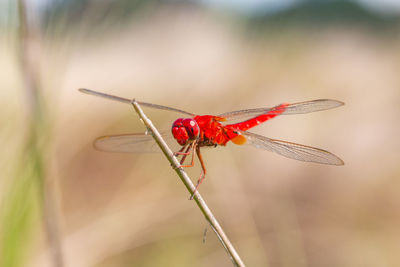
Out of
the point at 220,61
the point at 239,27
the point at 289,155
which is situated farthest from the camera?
the point at 220,61

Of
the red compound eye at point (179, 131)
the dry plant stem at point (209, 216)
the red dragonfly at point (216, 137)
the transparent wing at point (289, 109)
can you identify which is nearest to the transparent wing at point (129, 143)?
the red dragonfly at point (216, 137)

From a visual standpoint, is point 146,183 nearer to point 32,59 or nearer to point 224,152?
point 224,152

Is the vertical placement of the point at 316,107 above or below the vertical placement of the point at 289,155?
above

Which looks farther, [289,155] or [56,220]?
[289,155]

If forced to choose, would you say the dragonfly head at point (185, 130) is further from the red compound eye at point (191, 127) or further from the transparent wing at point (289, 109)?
the transparent wing at point (289, 109)

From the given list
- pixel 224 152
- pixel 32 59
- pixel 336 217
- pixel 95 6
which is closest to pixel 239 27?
pixel 224 152

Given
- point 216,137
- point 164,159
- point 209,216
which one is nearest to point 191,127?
point 216,137

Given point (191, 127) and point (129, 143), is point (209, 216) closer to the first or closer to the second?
point (191, 127)
